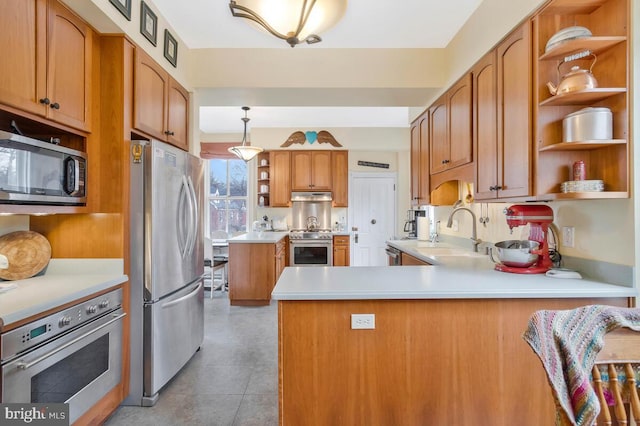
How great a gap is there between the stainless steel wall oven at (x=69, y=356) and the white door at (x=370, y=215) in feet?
15.6

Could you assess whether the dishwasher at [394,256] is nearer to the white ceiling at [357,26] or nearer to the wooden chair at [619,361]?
the white ceiling at [357,26]

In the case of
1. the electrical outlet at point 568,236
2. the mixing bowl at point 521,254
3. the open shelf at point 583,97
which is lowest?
the mixing bowl at point 521,254

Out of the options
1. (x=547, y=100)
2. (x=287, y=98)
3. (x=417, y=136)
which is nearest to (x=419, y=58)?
(x=417, y=136)

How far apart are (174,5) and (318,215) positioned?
4.31m

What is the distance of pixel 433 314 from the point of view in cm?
149

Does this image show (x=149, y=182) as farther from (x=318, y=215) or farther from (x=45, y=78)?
(x=318, y=215)

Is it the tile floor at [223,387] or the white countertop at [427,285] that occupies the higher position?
the white countertop at [427,285]

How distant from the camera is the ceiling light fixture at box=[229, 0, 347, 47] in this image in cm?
134

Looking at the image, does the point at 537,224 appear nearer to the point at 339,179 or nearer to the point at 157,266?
the point at 157,266

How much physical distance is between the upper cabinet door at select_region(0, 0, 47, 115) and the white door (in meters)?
5.09

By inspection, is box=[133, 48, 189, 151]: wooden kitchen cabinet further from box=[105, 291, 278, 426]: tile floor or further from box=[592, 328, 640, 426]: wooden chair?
box=[592, 328, 640, 426]: wooden chair

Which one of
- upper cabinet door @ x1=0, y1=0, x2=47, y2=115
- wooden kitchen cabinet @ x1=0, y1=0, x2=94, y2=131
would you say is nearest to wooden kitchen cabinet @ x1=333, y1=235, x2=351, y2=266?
wooden kitchen cabinet @ x1=0, y1=0, x2=94, y2=131

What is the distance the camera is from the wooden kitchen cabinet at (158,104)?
2090mm

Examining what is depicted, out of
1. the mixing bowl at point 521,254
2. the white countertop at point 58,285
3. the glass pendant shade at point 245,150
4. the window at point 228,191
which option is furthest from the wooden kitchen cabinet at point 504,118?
the window at point 228,191
